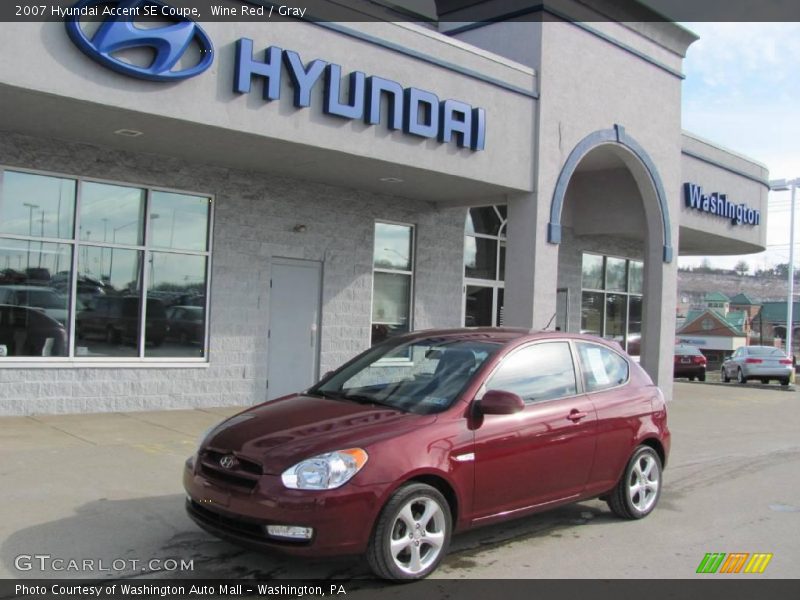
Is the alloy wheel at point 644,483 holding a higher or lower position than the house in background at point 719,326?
lower

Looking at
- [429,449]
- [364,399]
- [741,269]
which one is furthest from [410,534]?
[741,269]

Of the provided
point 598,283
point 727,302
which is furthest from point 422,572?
point 727,302

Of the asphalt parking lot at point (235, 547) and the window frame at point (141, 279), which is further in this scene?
the window frame at point (141, 279)

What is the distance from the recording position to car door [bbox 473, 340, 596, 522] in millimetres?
5402

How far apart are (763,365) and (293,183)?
19152 mm

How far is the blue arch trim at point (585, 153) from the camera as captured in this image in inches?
508

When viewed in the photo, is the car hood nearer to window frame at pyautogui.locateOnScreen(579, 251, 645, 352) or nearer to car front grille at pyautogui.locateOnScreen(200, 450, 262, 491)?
car front grille at pyautogui.locateOnScreen(200, 450, 262, 491)

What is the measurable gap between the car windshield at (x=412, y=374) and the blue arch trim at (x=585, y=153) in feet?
22.6

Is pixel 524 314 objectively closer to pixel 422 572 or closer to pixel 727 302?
pixel 422 572

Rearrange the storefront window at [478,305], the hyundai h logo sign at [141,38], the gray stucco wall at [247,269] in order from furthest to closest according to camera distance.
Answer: the storefront window at [478,305]
the gray stucco wall at [247,269]
the hyundai h logo sign at [141,38]

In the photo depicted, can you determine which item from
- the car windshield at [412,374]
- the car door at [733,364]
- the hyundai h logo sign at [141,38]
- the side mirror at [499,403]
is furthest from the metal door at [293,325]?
the car door at [733,364]

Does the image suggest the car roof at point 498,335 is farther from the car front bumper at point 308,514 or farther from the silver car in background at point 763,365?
the silver car in background at point 763,365

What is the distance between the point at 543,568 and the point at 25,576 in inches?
130

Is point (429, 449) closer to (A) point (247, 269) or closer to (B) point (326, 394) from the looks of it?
(B) point (326, 394)
